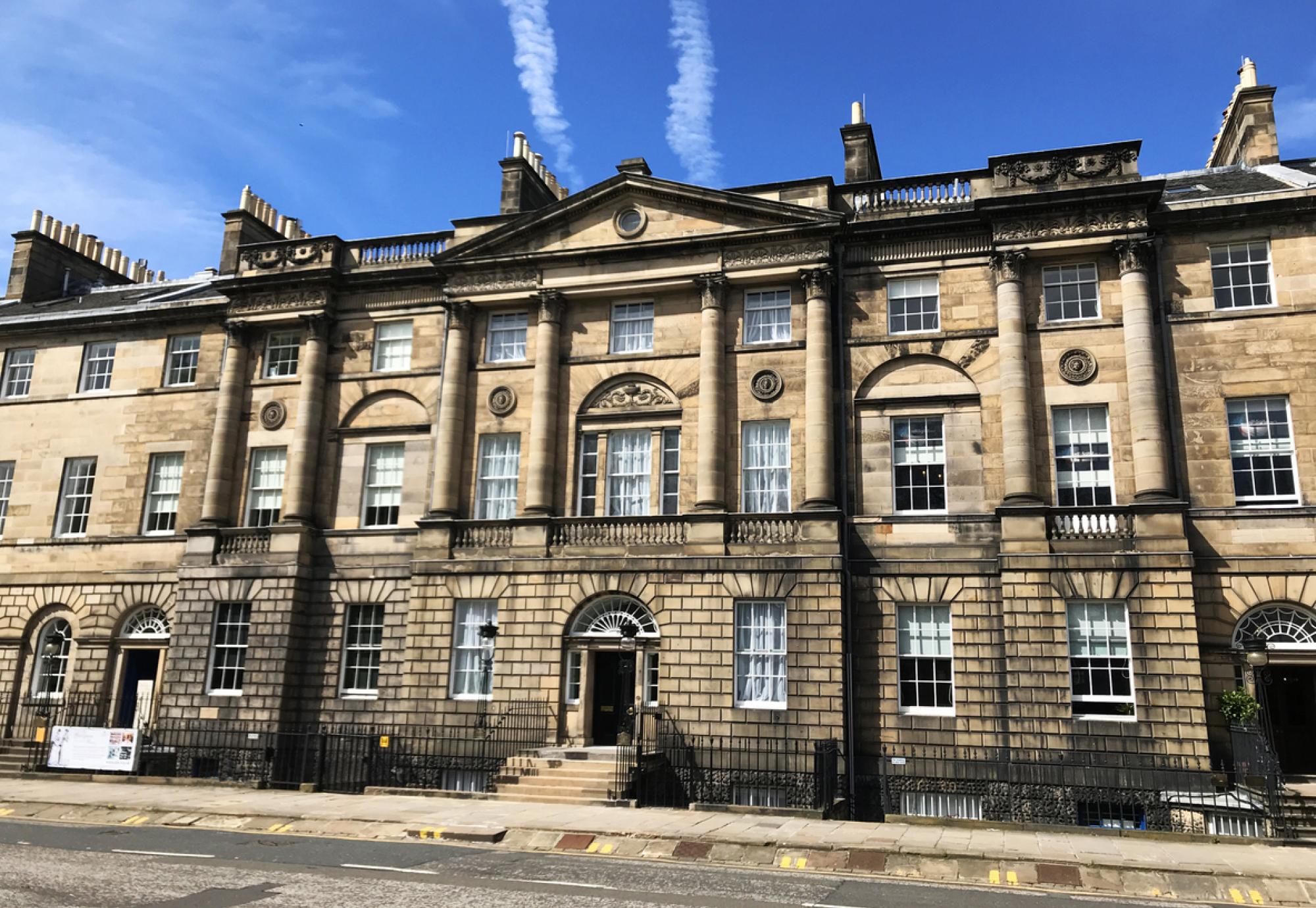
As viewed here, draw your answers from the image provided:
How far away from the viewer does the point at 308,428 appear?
2711 centimetres

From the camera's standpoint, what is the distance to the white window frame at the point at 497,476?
25531mm

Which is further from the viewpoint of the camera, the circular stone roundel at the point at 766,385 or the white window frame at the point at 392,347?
the white window frame at the point at 392,347

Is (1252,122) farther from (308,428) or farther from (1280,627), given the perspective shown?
(308,428)

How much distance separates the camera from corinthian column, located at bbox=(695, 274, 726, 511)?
77.1ft

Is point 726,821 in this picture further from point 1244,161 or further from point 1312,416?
point 1244,161

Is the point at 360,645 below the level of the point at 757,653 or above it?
above

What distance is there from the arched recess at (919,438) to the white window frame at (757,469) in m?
1.54

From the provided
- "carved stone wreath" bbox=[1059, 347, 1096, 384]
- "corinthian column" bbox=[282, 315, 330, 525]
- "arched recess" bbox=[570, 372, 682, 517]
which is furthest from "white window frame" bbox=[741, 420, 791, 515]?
"corinthian column" bbox=[282, 315, 330, 525]

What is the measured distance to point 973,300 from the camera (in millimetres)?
23547

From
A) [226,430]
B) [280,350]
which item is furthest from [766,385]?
[226,430]

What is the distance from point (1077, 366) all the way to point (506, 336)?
1362 centimetres

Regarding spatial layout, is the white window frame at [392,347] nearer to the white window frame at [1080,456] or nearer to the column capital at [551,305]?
the column capital at [551,305]

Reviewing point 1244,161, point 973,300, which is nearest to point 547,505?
point 973,300

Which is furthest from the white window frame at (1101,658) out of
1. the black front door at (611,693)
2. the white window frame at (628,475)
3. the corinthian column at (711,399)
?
the white window frame at (628,475)
